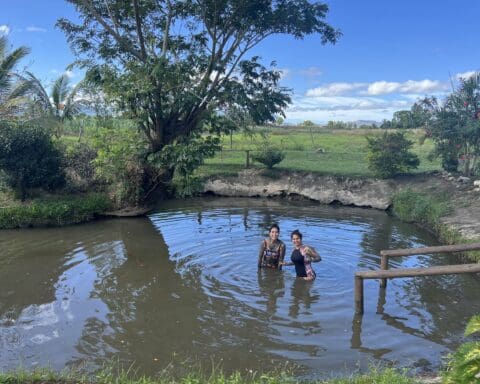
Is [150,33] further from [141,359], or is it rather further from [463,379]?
[463,379]

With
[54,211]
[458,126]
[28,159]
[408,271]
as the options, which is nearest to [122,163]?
[54,211]

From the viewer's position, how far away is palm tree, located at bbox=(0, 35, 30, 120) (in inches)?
740

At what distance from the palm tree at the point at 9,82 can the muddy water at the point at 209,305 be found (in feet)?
23.3

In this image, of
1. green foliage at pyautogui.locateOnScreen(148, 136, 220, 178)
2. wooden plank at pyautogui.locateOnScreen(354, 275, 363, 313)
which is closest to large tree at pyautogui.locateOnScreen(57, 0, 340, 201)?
green foliage at pyautogui.locateOnScreen(148, 136, 220, 178)

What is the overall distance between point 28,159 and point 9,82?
5141mm

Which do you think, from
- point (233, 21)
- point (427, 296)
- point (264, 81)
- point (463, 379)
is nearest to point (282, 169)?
point (264, 81)

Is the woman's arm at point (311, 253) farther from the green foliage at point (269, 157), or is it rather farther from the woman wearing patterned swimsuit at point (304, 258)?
the green foliage at point (269, 157)

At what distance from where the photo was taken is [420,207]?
16.6m

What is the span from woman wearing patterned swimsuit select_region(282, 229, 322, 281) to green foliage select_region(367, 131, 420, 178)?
11.0 meters

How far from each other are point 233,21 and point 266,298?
11.1 meters

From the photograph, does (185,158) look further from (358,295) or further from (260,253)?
(358,295)

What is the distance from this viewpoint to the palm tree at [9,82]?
61.7 feet

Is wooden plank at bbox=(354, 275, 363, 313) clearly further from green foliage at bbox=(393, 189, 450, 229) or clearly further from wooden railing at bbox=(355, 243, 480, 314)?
green foliage at bbox=(393, 189, 450, 229)

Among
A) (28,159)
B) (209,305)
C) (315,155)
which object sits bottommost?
(209,305)
